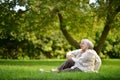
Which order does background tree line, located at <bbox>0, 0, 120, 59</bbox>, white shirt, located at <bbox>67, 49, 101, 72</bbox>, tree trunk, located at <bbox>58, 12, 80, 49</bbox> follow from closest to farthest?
white shirt, located at <bbox>67, 49, 101, 72</bbox>, background tree line, located at <bbox>0, 0, 120, 59</bbox>, tree trunk, located at <bbox>58, 12, 80, 49</bbox>

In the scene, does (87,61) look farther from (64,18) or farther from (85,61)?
(64,18)

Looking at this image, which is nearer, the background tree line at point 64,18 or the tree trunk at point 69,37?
the background tree line at point 64,18

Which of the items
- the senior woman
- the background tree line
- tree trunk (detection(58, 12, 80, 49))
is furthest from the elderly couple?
tree trunk (detection(58, 12, 80, 49))

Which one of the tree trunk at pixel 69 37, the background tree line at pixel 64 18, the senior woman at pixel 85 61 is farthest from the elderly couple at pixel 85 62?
the tree trunk at pixel 69 37

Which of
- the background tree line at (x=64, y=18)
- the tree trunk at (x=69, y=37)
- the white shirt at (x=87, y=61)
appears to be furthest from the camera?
the tree trunk at (x=69, y=37)

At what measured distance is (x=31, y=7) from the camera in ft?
99.6

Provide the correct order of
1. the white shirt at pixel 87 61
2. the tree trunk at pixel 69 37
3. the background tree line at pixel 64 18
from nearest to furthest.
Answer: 1. the white shirt at pixel 87 61
2. the background tree line at pixel 64 18
3. the tree trunk at pixel 69 37

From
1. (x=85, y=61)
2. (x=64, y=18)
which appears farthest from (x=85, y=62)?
(x=64, y=18)

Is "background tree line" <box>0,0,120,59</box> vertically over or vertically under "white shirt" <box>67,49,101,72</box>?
over

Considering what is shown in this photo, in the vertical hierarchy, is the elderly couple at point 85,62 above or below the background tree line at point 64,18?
below

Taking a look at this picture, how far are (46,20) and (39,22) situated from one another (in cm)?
76

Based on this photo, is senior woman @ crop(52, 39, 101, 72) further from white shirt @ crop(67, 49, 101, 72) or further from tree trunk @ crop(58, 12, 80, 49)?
tree trunk @ crop(58, 12, 80, 49)

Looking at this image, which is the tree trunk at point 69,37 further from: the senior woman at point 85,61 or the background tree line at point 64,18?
the senior woman at point 85,61

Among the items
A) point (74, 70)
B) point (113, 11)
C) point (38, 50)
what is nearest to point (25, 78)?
point (74, 70)
